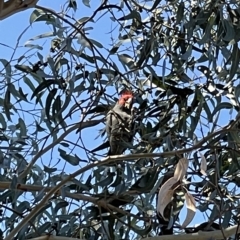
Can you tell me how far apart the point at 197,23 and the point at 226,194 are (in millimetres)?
507

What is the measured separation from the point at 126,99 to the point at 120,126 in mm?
128

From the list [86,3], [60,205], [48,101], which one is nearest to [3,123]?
[48,101]

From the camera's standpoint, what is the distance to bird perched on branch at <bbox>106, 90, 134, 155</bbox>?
210cm

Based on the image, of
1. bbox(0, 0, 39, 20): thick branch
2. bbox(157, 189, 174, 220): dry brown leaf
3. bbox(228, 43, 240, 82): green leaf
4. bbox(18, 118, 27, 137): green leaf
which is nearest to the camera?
bbox(157, 189, 174, 220): dry brown leaf

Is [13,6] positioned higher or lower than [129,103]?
higher

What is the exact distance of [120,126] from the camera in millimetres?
2100

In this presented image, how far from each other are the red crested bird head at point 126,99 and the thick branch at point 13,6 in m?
0.49

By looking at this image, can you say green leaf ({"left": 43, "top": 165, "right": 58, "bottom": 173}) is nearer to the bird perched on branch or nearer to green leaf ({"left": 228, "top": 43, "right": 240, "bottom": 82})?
the bird perched on branch

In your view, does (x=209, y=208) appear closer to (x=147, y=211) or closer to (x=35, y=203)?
(x=147, y=211)

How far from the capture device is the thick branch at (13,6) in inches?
69.5

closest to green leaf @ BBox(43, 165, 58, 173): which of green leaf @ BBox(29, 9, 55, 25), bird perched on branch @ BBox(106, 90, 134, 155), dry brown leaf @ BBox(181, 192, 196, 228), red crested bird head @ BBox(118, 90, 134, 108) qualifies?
bird perched on branch @ BBox(106, 90, 134, 155)

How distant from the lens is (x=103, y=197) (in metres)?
2.05

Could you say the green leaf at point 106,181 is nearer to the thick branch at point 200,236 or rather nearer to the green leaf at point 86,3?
the thick branch at point 200,236

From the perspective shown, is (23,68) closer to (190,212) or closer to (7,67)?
(7,67)
